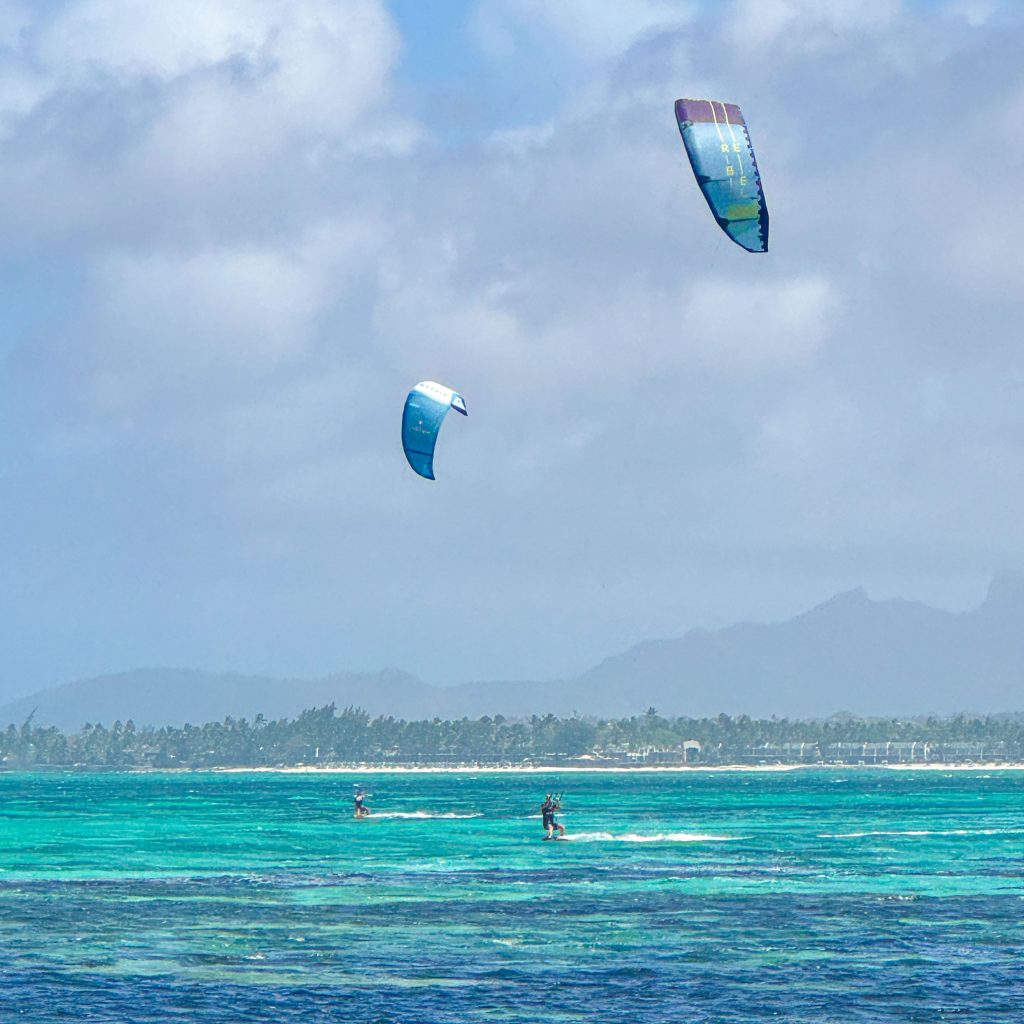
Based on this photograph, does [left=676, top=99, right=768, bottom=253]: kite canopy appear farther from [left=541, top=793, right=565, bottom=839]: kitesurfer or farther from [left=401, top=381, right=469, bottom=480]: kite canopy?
[left=541, top=793, right=565, bottom=839]: kitesurfer

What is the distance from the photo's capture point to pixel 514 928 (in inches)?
2108

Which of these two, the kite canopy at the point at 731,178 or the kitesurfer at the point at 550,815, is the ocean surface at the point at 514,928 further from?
the kite canopy at the point at 731,178


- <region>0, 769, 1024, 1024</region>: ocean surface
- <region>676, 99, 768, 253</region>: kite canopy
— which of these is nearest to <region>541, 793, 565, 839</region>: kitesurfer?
<region>0, 769, 1024, 1024</region>: ocean surface

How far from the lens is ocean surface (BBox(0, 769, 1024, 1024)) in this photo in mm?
41219

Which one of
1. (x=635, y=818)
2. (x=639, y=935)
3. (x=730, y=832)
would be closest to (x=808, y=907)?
(x=639, y=935)

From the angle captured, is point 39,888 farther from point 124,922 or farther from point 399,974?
point 399,974

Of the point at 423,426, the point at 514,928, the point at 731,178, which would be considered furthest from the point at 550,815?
the point at 731,178

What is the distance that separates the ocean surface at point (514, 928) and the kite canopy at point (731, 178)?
1950 cm

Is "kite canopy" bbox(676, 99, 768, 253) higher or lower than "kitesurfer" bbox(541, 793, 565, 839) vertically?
higher

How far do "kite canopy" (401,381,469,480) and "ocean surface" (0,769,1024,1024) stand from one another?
1600cm

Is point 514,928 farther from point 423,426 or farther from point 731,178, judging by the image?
point 423,426

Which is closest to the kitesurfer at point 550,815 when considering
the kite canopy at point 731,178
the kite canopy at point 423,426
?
the kite canopy at point 423,426

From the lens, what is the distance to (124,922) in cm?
5553

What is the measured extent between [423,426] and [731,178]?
25.8 m
